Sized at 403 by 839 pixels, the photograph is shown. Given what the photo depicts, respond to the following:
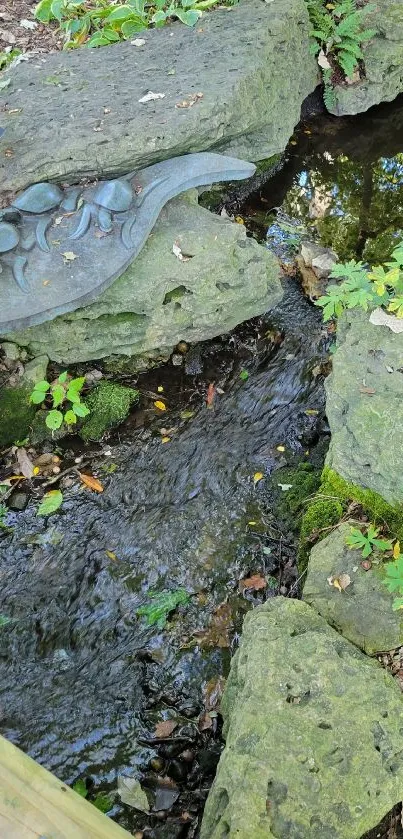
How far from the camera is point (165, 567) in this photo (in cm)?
433

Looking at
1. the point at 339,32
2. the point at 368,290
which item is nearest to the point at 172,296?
the point at 368,290

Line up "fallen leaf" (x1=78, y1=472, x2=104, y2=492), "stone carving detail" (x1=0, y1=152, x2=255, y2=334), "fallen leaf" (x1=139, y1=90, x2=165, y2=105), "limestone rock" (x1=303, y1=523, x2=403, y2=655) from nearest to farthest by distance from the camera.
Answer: "limestone rock" (x1=303, y1=523, x2=403, y2=655) → "stone carving detail" (x1=0, y1=152, x2=255, y2=334) → "fallen leaf" (x1=78, y1=472, x2=104, y2=492) → "fallen leaf" (x1=139, y1=90, x2=165, y2=105)

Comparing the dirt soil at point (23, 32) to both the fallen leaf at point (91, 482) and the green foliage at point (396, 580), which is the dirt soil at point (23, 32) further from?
the green foliage at point (396, 580)

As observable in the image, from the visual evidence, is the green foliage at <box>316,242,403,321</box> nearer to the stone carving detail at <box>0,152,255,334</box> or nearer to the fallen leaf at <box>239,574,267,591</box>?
the stone carving detail at <box>0,152,255,334</box>

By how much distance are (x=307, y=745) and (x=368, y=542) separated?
118 cm

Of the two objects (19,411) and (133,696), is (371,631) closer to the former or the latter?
(133,696)

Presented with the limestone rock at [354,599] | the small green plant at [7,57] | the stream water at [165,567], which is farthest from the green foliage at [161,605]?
the small green plant at [7,57]

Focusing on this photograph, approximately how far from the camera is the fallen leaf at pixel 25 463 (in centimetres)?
493

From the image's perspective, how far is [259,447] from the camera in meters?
4.96

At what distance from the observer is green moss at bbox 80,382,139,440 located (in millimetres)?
5141

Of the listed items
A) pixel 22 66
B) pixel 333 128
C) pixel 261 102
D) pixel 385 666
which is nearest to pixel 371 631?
pixel 385 666

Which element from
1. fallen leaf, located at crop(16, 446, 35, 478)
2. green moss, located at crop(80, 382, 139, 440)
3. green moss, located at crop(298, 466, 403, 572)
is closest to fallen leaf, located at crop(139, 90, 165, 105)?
green moss, located at crop(80, 382, 139, 440)

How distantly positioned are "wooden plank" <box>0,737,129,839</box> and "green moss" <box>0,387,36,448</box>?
3.62 m

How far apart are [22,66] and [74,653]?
17.6ft
